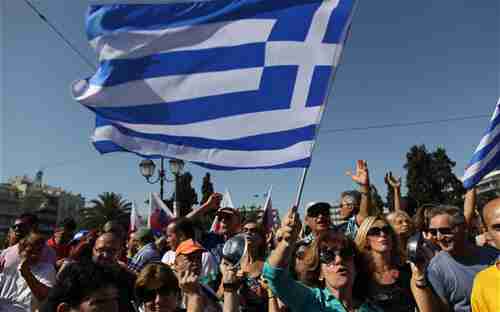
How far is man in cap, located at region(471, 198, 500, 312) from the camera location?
2.06 meters

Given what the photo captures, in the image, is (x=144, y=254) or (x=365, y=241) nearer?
(x=365, y=241)

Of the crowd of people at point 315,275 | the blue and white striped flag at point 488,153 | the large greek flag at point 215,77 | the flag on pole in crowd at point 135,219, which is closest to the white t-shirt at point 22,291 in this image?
the crowd of people at point 315,275

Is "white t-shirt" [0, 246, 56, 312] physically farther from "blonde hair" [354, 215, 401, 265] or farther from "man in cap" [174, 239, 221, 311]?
"blonde hair" [354, 215, 401, 265]

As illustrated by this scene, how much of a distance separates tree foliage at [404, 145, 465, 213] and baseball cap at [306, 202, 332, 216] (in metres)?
40.1

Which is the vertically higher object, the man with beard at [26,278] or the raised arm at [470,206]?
the raised arm at [470,206]

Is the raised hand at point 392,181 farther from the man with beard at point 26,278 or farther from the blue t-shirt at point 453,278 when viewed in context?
the man with beard at point 26,278

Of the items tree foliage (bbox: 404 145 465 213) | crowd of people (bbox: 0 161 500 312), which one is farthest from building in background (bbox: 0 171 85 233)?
crowd of people (bbox: 0 161 500 312)

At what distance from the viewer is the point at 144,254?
433cm

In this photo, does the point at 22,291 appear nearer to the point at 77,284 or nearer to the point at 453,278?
the point at 77,284

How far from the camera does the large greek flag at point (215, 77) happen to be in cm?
362

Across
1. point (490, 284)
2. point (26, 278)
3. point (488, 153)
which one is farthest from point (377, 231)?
point (26, 278)

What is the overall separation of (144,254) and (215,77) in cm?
201

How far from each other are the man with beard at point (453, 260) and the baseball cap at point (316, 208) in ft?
2.71

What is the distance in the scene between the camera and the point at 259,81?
3.84 metres
